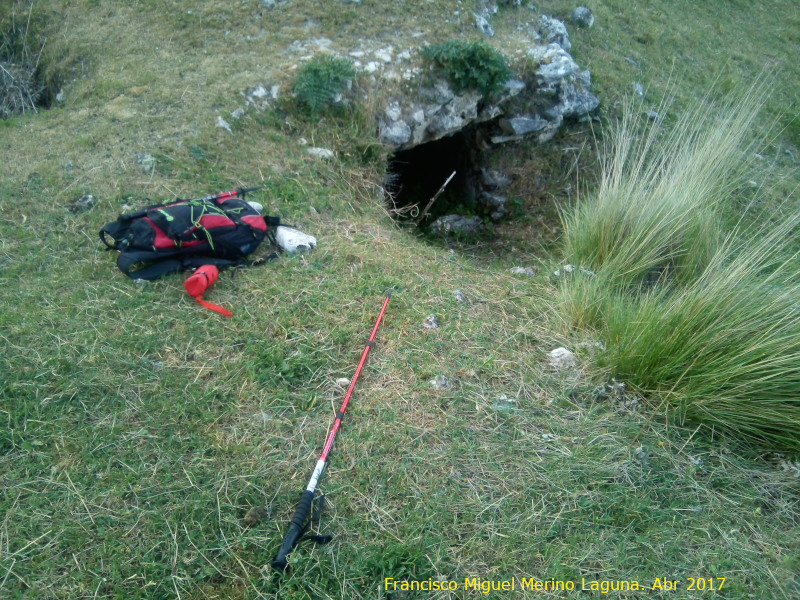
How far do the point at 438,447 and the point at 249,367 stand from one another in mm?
1106

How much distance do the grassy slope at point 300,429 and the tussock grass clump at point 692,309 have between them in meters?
0.24

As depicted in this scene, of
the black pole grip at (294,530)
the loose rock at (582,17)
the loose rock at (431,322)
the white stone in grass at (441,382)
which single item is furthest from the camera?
the loose rock at (582,17)

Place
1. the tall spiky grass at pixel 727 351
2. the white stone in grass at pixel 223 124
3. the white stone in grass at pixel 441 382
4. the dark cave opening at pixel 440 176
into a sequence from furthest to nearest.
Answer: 1. the dark cave opening at pixel 440 176
2. the white stone in grass at pixel 223 124
3. the white stone in grass at pixel 441 382
4. the tall spiky grass at pixel 727 351

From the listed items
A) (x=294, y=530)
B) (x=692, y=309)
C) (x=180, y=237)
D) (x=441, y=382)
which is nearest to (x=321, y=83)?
(x=180, y=237)

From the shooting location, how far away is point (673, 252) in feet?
13.2

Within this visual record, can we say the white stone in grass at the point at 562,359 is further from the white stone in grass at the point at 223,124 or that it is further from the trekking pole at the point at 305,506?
the white stone in grass at the point at 223,124

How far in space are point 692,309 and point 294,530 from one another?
2406 mm

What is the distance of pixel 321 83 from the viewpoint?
514 centimetres

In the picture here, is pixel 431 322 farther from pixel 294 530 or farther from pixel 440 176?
pixel 440 176

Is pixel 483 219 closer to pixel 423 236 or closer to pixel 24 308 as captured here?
pixel 423 236

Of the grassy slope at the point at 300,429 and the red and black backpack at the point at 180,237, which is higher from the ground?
the red and black backpack at the point at 180,237

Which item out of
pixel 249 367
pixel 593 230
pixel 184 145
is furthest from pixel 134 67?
pixel 593 230

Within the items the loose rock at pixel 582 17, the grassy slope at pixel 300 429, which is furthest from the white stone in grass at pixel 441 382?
the loose rock at pixel 582 17

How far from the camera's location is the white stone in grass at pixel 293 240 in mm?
3904
